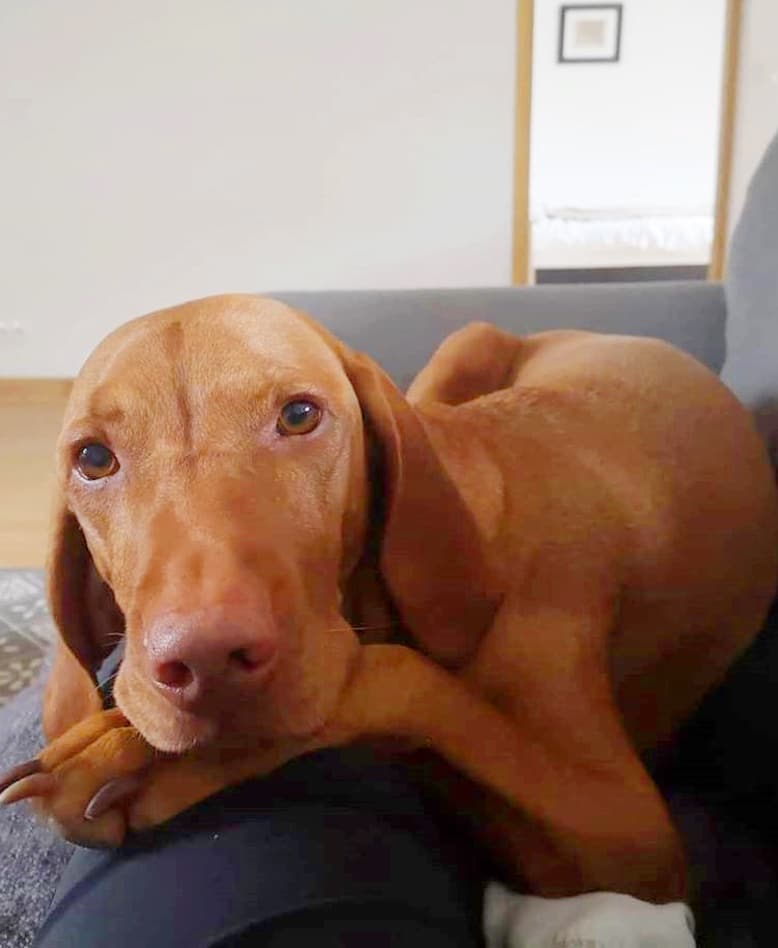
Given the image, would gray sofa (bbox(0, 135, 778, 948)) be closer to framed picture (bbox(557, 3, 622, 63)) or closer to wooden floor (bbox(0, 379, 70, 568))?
wooden floor (bbox(0, 379, 70, 568))

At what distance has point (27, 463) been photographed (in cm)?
413

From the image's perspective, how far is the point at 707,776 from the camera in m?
1.34

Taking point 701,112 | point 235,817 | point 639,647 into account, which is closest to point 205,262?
point 639,647

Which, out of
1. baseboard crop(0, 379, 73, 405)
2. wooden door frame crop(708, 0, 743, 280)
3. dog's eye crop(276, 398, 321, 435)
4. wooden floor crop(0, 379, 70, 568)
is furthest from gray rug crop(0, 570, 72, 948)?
baseboard crop(0, 379, 73, 405)

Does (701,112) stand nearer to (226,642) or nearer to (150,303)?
(150,303)

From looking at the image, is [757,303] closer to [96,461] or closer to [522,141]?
[96,461]

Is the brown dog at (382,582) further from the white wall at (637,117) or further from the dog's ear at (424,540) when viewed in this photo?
the white wall at (637,117)

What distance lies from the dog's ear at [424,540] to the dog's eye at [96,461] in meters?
0.27

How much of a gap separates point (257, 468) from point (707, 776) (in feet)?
2.50

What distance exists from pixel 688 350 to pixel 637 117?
7.90 metres

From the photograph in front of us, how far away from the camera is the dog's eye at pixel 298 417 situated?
38.4 inches

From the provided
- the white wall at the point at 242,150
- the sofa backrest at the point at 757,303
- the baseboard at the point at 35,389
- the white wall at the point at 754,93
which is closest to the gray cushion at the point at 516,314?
the sofa backrest at the point at 757,303

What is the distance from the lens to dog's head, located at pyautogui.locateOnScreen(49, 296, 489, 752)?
79 centimetres

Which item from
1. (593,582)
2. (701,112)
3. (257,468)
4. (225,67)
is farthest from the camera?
(701,112)
